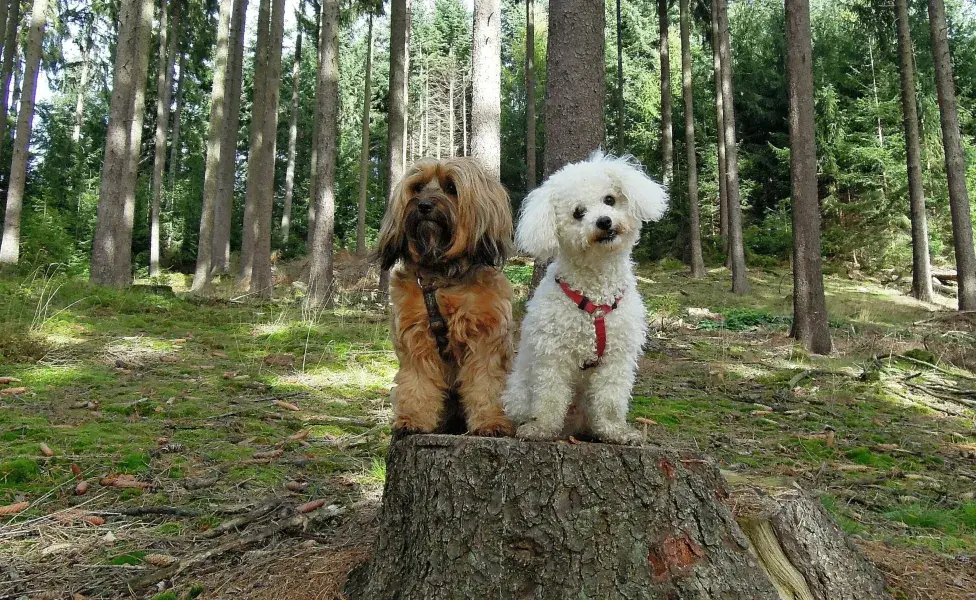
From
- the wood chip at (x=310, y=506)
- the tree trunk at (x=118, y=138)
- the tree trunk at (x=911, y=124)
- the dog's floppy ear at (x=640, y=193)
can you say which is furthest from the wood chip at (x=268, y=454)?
the tree trunk at (x=911, y=124)

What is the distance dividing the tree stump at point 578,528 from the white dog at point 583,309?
36cm

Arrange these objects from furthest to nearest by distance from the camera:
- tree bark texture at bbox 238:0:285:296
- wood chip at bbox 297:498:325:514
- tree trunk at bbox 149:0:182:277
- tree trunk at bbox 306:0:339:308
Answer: tree trunk at bbox 149:0:182:277 → tree bark texture at bbox 238:0:285:296 → tree trunk at bbox 306:0:339:308 → wood chip at bbox 297:498:325:514

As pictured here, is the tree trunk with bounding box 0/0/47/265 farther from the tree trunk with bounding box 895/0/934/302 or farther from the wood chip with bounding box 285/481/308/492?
the tree trunk with bounding box 895/0/934/302

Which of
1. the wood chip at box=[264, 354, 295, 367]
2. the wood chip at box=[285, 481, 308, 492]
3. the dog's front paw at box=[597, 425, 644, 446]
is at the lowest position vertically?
the wood chip at box=[285, 481, 308, 492]

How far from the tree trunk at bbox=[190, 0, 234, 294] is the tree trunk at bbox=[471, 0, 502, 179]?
12049 millimetres

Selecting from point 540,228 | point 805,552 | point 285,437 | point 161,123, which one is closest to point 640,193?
point 540,228

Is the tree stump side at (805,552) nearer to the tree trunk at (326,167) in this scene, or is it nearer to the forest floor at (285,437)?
the forest floor at (285,437)

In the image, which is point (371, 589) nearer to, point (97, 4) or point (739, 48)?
point (97, 4)

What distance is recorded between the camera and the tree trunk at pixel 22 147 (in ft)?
50.3

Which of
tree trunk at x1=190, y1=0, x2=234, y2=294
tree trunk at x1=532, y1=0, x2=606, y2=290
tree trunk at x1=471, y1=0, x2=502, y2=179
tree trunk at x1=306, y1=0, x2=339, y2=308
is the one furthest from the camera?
tree trunk at x1=190, y1=0, x2=234, y2=294

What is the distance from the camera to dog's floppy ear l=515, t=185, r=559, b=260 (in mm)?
3238

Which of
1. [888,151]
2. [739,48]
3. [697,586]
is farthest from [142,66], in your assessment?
[739,48]

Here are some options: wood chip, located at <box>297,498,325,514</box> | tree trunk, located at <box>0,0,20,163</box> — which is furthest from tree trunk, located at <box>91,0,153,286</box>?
wood chip, located at <box>297,498,325,514</box>

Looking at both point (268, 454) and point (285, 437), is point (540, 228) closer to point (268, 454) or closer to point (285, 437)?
point (268, 454)
